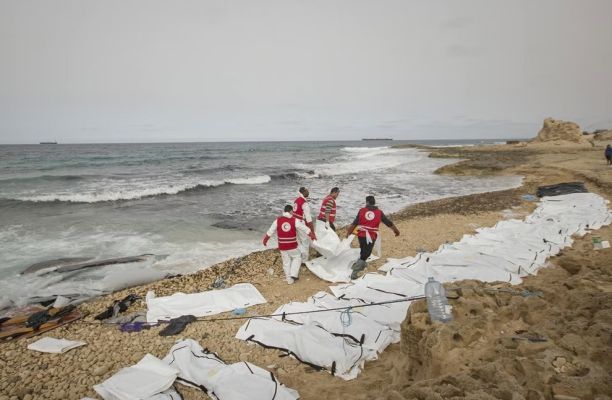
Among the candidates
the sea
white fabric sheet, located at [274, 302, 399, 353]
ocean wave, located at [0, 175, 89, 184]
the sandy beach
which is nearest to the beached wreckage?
the sea

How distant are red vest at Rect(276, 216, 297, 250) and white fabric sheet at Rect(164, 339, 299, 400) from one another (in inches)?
112

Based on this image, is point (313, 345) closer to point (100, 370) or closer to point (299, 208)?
point (100, 370)

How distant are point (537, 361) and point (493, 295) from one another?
1553 millimetres

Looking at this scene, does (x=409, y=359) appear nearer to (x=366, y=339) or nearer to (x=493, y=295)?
(x=366, y=339)

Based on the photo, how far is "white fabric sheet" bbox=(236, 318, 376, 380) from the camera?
4039 mm

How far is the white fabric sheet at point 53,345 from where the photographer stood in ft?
15.4

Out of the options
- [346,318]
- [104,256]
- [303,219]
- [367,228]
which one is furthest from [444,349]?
[104,256]

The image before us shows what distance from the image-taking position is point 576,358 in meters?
2.57

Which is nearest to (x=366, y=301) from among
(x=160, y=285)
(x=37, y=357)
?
(x=160, y=285)

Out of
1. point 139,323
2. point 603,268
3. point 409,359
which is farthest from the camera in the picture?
point 139,323

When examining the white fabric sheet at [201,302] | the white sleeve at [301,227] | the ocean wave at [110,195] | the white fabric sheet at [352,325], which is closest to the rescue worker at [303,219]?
the white sleeve at [301,227]

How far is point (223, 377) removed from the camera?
3.81 m

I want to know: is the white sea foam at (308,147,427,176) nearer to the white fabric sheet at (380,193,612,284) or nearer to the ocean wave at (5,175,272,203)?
the ocean wave at (5,175,272,203)

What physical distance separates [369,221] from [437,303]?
3.32 meters
